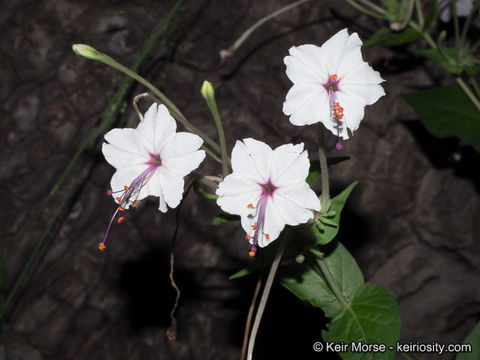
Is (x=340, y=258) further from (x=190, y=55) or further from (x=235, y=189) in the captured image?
(x=190, y=55)

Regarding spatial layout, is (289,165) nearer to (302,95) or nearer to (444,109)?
(302,95)

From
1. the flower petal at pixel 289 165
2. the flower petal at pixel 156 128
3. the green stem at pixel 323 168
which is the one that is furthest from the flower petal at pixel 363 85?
the flower petal at pixel 156 128

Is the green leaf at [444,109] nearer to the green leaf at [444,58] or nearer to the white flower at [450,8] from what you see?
the green leaf at [444,58]

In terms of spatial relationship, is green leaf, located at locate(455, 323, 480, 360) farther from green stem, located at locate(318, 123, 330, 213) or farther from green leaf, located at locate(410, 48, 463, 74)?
green leaf, located at locate(410, 48, 463, 74)

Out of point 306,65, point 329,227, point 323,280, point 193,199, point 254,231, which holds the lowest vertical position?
point 193,199

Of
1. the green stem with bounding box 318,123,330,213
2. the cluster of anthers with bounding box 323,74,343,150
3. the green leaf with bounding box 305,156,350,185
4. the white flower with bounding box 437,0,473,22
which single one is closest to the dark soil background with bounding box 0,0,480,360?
the white flower with bounding box 437,0,473,22

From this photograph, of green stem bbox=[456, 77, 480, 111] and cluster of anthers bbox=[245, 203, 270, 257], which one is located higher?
green stem bbox=[456, 77, 480, 111]

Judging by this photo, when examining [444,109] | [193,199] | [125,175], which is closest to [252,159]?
[125,175]
